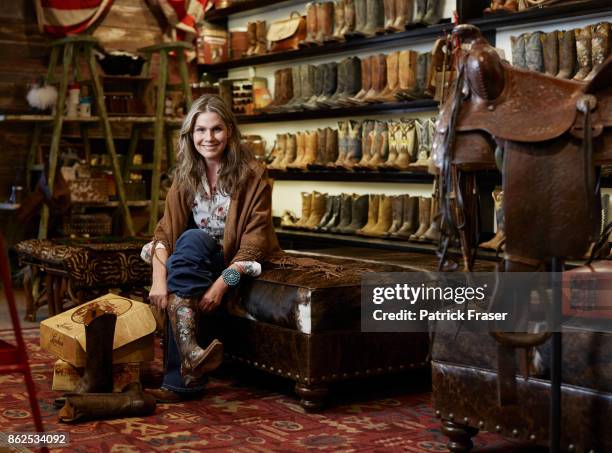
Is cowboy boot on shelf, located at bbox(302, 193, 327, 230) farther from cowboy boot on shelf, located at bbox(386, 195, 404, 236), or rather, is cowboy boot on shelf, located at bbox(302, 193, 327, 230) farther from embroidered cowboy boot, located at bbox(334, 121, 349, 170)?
cowboy boot on shelf, located at bbox(386, 195, 404, 236)

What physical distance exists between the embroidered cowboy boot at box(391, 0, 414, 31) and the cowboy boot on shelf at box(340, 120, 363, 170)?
2.50ft

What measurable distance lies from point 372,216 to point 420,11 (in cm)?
137

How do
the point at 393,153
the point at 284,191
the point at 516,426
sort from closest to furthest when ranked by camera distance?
the point at 516,426 → the point at 393,153 → the point at 284,191

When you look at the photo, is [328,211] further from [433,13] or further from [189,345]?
[189,345]

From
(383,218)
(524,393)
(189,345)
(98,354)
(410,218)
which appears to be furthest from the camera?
(383,218)

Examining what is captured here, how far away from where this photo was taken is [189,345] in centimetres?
362

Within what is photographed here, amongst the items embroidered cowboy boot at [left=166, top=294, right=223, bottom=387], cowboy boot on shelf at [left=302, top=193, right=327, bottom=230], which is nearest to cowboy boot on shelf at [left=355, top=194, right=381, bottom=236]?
cowboy boot on shelf at [left=302, top=193, right=327, bottom=230]

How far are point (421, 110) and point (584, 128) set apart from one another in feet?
11.9

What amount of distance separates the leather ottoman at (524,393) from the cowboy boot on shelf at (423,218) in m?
2.94

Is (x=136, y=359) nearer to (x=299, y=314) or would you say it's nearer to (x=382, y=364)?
(x=299, y=314)

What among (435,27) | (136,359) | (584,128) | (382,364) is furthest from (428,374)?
(435,27)

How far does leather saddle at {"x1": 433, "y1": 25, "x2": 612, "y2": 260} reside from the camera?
7.65 ft

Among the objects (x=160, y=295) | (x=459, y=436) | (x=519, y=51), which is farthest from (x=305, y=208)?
(x=459, y=436)

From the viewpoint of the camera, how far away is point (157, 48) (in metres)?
7.30
